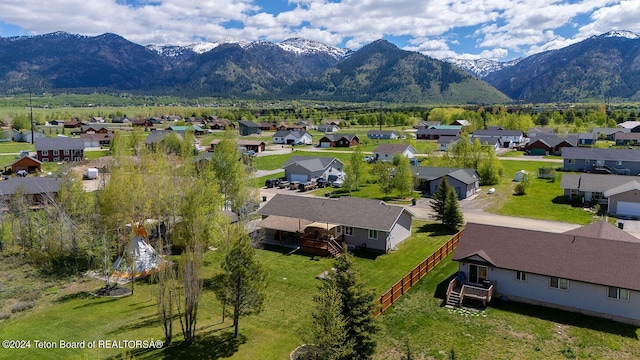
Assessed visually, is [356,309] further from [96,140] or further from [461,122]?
[461,122]

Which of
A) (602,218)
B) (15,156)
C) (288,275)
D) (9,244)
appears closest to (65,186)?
(9,244)

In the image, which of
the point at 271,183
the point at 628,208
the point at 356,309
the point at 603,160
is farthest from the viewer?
the point at 603,160

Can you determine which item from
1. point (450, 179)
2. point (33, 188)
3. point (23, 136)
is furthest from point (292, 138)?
point (33, 188)

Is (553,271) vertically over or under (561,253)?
under

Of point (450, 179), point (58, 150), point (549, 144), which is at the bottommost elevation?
point (450, 179)

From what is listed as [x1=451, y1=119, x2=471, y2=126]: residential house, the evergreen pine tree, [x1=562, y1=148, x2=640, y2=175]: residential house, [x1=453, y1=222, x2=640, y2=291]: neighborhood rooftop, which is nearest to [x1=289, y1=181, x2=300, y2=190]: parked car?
[x1=453, y1=222, x2=640, y2=291]: neighborhood rooftop
